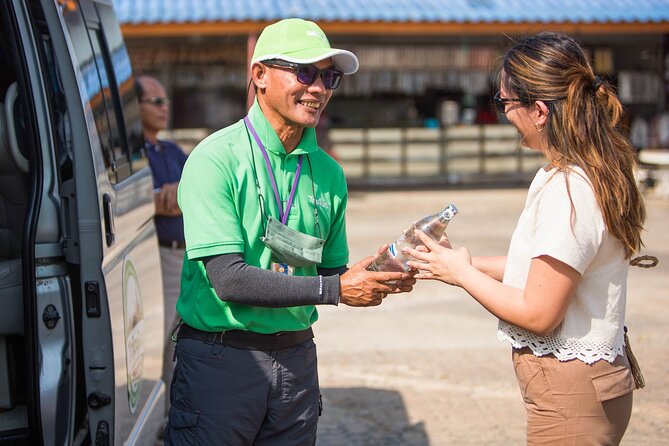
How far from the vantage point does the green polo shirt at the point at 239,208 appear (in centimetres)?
267

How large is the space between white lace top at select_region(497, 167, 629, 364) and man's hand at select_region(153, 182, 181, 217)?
2.54 meters

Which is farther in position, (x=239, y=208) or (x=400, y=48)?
(x=400, y=48)

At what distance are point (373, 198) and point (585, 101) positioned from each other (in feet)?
43.1

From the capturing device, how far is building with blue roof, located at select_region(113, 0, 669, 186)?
15.0m

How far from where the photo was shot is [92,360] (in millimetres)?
2998

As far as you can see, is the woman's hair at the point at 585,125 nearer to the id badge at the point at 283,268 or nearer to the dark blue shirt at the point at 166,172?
the id badge at the point at 283,268

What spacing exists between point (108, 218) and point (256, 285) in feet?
2.40

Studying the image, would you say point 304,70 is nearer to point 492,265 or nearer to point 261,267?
point 261,267

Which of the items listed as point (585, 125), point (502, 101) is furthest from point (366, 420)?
point (585, 125)

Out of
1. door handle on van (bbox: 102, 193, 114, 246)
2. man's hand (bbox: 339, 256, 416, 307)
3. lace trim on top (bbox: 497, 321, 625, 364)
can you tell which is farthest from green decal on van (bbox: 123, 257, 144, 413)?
lace trim on top (bbox: 497, 321, 625, 364)

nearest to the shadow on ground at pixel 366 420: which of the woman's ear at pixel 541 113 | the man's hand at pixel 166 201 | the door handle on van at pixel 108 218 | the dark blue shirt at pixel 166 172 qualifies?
the dark blue shirt at pixel 166 172

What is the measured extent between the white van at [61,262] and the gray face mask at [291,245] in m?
0.62

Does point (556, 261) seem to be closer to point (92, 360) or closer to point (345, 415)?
point (92, 360)

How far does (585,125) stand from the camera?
8.67 feet
